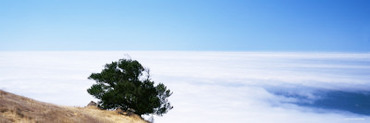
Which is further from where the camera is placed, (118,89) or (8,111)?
(118,89)

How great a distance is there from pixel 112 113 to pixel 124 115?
1208 millimetres

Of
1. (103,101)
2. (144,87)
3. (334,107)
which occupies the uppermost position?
(334,107)

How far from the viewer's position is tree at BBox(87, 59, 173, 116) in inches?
1067

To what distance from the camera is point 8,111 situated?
54.1ft

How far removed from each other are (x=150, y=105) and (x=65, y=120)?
10283 millimetres

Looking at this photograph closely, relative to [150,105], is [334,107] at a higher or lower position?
higher

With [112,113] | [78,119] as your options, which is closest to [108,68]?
[112,113]

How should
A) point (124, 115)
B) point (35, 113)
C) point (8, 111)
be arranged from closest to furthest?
point (8, 111) < point (35, 113) < point (124, 115)

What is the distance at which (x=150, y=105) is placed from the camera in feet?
90.2

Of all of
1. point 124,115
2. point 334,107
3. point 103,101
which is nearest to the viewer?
point 124,115

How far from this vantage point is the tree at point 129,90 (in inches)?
1067

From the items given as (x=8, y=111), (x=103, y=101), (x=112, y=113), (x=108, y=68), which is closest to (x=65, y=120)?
(x=8, y=111)

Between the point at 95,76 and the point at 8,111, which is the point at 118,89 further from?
the point at 8,111

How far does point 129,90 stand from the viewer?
2683cm
